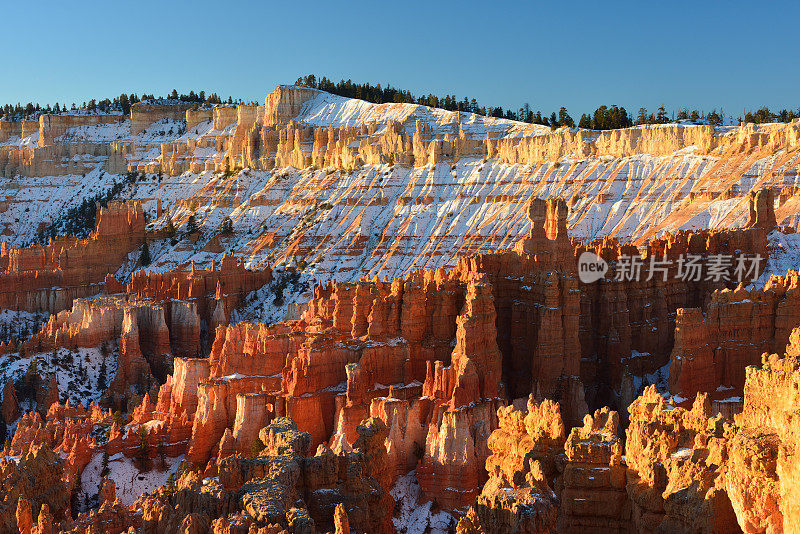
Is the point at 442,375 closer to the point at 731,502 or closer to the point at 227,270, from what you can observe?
the point at 731,502

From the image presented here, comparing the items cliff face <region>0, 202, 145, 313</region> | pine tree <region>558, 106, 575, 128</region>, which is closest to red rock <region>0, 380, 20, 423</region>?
cliff face <region>0, 202, 145, 313</region>

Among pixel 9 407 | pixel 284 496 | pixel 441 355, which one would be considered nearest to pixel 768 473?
pixel 284 496

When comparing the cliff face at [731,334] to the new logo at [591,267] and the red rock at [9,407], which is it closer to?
the new logo at [591,267]

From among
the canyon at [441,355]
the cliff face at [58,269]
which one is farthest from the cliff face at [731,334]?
the cliff face at [58,269]

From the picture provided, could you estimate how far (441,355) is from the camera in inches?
1464

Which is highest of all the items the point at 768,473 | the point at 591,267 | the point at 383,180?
the point at 383,180

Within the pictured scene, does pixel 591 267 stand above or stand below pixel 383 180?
below

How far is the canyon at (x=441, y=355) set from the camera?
2128cm

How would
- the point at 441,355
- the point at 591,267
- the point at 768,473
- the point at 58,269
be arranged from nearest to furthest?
the point at 768,473
the point at 441,355
the point at 591,267
the point at 58,269

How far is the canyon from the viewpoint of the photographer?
21.3 meters

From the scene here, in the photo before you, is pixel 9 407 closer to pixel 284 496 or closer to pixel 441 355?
pixel 441 355

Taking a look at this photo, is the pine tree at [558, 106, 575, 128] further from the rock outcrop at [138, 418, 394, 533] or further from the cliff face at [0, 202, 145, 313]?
the rock outcrop at [138, 418, 394, 533]

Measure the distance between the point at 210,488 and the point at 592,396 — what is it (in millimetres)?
23382

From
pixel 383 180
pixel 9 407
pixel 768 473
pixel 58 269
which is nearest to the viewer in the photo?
pixel 768 473
